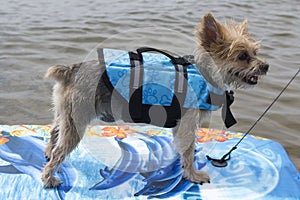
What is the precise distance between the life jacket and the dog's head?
21 cm

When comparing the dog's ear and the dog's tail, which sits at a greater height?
the dog's ear

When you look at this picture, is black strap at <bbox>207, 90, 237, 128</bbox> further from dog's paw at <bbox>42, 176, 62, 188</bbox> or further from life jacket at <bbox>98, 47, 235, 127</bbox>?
dog's paw at <bbox>42, 176, 62, 188</bbox>

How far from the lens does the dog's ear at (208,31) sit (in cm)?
339

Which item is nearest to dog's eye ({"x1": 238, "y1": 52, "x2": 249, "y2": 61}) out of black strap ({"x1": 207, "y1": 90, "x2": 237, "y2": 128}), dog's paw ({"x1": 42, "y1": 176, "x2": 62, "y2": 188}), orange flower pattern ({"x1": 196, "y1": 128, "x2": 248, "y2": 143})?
black strap ({"x1": 207, "y1": 90, "x2": 237, "y2": 128})

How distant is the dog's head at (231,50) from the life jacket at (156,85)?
0.21 meters

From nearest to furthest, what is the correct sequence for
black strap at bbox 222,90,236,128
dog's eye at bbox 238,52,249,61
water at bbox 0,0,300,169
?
dog's eye at bbox 238,52,249,61 → black strap at bbox 222,90,236,128 → water at bbox 0,0,300,169

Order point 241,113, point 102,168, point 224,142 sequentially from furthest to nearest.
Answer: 1. point 241,113
2. point 224,142
3. point 102,168

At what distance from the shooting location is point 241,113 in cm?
613

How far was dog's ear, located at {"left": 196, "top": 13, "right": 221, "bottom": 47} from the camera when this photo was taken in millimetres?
3394

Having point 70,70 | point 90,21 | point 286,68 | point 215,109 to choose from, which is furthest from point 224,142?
point 90,21

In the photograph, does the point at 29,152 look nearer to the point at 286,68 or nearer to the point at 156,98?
the point at 156,98

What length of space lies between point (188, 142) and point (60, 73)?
1270 mm

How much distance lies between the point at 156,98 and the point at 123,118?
352mm

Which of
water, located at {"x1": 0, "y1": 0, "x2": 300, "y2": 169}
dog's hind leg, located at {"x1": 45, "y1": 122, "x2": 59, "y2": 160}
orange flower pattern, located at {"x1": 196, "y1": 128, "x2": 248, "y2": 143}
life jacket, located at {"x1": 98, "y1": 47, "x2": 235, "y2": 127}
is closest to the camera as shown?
life jacket, located at {"x1": 98, "y1": 47, "x2": 235, "y2": 127}
